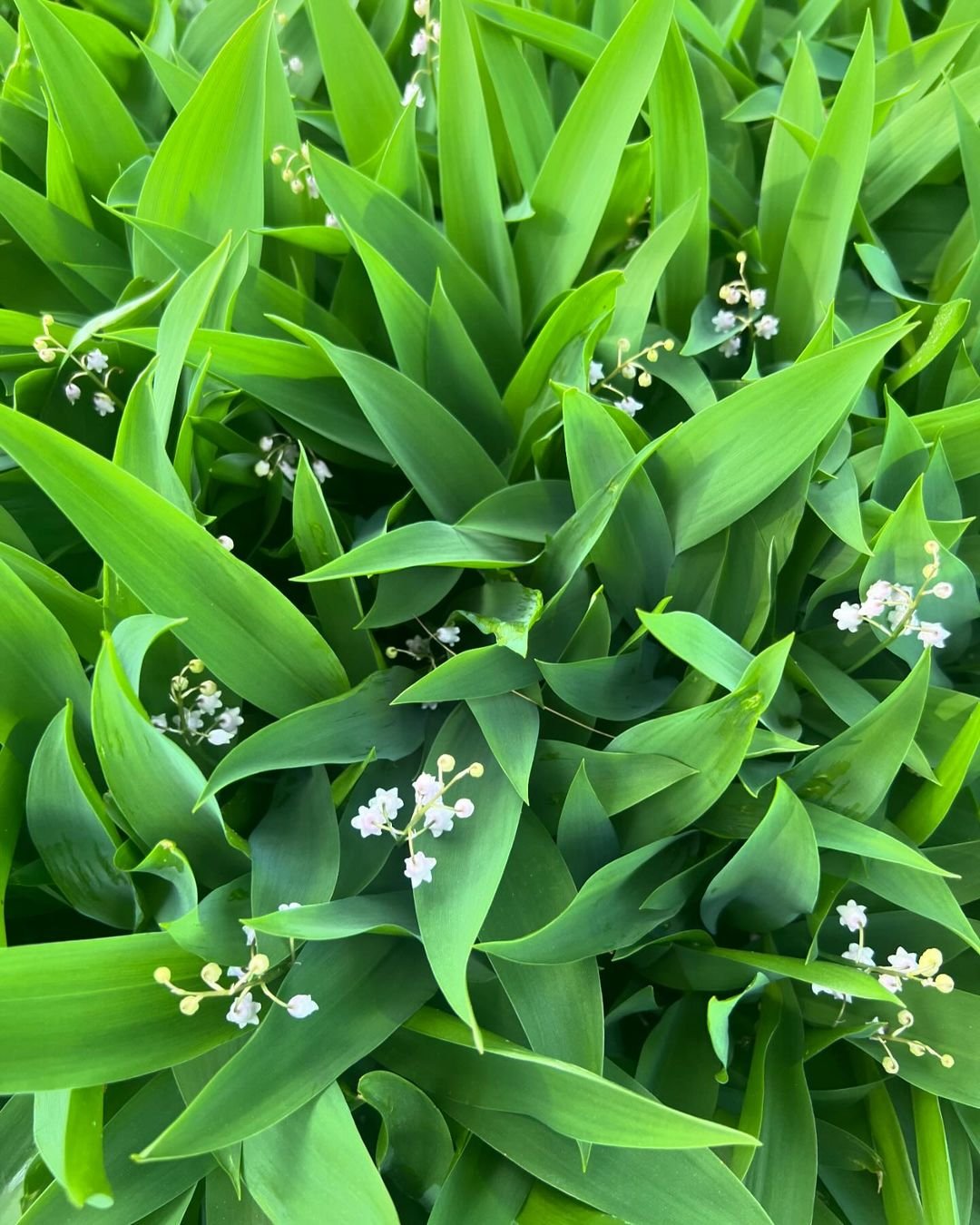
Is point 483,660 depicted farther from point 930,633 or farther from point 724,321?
point 724,321

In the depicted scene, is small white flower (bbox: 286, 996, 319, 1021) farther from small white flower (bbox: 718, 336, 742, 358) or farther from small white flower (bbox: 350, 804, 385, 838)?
small white flower (bbox: 718, 336, 742, 358)

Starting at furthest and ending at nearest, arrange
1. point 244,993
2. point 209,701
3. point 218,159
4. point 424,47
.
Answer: point 424,47 < point 218,159 < point 209,701 < point 244,993

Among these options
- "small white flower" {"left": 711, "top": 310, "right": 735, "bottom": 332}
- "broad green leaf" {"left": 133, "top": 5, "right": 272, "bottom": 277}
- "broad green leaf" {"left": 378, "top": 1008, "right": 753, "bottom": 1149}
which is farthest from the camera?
"small white flower" {"left": 711, "top": 310, "right": 735, "bottom": 332}

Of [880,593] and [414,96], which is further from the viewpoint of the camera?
[414,96]

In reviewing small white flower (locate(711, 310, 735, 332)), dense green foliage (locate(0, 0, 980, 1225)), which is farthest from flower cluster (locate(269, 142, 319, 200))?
small white flower (locate(711, 310, 735, 332))

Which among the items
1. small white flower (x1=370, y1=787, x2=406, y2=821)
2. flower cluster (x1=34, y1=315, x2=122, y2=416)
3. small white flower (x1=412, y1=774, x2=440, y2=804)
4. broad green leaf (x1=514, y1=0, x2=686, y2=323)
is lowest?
small white flower (x1=370, y1=787, x2=406, y2=821)

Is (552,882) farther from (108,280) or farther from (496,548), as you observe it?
(108,280)

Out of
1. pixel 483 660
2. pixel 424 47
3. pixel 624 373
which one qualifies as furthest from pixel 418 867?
pixel 424 47
